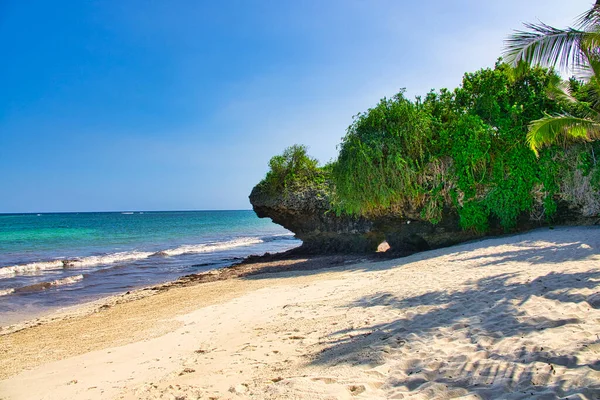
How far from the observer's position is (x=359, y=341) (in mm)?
4539

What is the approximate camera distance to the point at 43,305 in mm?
12008

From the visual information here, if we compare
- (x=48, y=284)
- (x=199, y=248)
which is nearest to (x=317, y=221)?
(x=48, y=284)

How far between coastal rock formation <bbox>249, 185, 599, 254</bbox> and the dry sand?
15.8ft

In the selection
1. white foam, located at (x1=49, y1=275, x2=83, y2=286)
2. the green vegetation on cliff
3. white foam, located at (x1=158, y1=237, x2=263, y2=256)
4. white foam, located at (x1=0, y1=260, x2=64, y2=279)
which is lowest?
white foam, located at (x1=158, y1=237, x2=263, y2=256)

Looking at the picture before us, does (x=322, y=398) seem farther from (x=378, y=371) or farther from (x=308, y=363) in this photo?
(x=308, y=363)

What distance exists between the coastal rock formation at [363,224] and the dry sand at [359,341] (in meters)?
4.81

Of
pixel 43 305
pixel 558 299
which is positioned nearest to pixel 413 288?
pixel 558 299

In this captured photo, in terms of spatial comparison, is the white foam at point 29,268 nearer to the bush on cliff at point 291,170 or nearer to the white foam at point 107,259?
the white foam at point 107,259

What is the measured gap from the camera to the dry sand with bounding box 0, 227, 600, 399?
3.28 metres

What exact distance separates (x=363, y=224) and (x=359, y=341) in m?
12.6

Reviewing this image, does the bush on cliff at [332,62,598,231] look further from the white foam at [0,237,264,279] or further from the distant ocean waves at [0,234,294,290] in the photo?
the white foam at [0,237,264,279]

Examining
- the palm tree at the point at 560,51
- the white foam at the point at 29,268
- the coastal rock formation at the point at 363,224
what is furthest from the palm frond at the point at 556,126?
the white foam at the point at 29,268

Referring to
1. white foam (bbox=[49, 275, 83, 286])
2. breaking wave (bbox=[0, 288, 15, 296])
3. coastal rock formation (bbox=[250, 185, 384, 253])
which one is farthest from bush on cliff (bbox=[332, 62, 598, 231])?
breaking wave (bbox=[0, 288, 15, 296])

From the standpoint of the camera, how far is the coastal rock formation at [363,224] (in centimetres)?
1416
